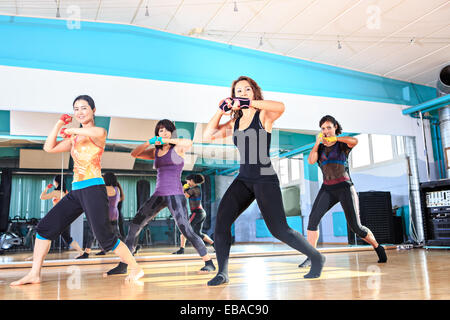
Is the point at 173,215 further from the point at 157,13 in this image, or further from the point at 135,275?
the point at 157,13

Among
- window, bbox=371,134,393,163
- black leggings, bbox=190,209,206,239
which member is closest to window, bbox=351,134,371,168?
window, bbox=371,134,393,163

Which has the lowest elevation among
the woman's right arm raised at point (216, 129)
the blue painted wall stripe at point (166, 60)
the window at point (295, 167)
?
the woman's right arm raised at point (216, 129)

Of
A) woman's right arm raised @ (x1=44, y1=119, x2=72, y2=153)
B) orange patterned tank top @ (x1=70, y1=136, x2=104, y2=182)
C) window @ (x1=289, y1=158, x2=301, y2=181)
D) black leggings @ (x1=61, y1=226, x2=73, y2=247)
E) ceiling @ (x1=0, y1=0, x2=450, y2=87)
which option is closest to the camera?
orange patterned tank top @ (x1=70, y1=136, x2=104, y2=182)

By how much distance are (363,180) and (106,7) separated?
17.8 ft

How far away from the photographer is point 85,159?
9.38ft

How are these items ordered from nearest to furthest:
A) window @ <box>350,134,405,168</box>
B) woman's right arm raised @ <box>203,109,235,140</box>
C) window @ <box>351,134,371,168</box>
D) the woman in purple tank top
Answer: woman's right arm raised @ <box>203,109,235,140</box> → the woman in purple tank top → window @ <box>350,134,405,168</box> → window @ <box>351,134,371,168</box>

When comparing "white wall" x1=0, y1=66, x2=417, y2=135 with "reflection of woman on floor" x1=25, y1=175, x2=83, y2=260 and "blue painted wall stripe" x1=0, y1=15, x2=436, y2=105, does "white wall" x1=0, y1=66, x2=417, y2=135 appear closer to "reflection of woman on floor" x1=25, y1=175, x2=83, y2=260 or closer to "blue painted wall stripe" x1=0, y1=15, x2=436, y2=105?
"blue painted wall stripe" x1=0, y1=15, x2=436, y2=105

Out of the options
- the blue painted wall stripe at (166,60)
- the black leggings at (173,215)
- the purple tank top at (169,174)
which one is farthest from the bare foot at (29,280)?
the blue painted wall stripe at (166,60)

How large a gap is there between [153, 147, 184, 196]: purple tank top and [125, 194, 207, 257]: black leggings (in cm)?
5

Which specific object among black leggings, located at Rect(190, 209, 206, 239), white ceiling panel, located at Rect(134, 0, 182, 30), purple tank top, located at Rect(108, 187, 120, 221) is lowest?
black leggings, located at Rect(190, 209, 206, 239)

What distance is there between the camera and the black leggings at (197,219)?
17.4ft

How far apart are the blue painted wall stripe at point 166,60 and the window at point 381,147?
662mm

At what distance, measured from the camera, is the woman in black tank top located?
7.92 ft

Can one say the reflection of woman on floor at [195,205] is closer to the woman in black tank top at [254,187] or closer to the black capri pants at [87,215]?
the black capri pants at [87,215]
